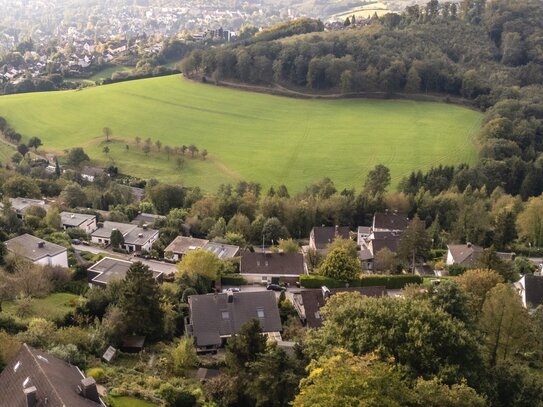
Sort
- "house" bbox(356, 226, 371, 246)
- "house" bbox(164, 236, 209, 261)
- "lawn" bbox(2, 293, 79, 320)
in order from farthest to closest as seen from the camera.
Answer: "house" bbox(356, 226, 371, 246) < "house" bbox(164, 236, 209, 261) < "lawn" bbox(2, 293, 79, 320)

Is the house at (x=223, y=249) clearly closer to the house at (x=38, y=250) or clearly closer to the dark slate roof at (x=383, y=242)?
the house at (x=38, y=250)

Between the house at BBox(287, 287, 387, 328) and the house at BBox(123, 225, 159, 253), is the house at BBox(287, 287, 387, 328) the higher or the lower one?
the higher one

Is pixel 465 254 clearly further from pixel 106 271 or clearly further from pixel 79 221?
pixel 79 221

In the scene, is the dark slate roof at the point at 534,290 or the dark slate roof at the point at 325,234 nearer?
the dark slate roof at the point at 534,290

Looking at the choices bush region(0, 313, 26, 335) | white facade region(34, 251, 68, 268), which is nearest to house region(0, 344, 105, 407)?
bush region(0, 313, 26, 335)

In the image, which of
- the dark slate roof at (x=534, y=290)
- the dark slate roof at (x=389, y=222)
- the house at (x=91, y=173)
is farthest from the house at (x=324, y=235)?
the house at (x=91, y=173)

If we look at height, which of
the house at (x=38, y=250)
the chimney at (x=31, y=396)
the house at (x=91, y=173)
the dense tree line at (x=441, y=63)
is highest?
the dense tree line at (x=441, y=63)

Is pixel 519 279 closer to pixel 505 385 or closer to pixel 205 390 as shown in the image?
pixel 505 385

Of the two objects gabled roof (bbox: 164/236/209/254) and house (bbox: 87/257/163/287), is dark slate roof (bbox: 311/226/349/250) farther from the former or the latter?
house (bbox: 87/257/163/287)
